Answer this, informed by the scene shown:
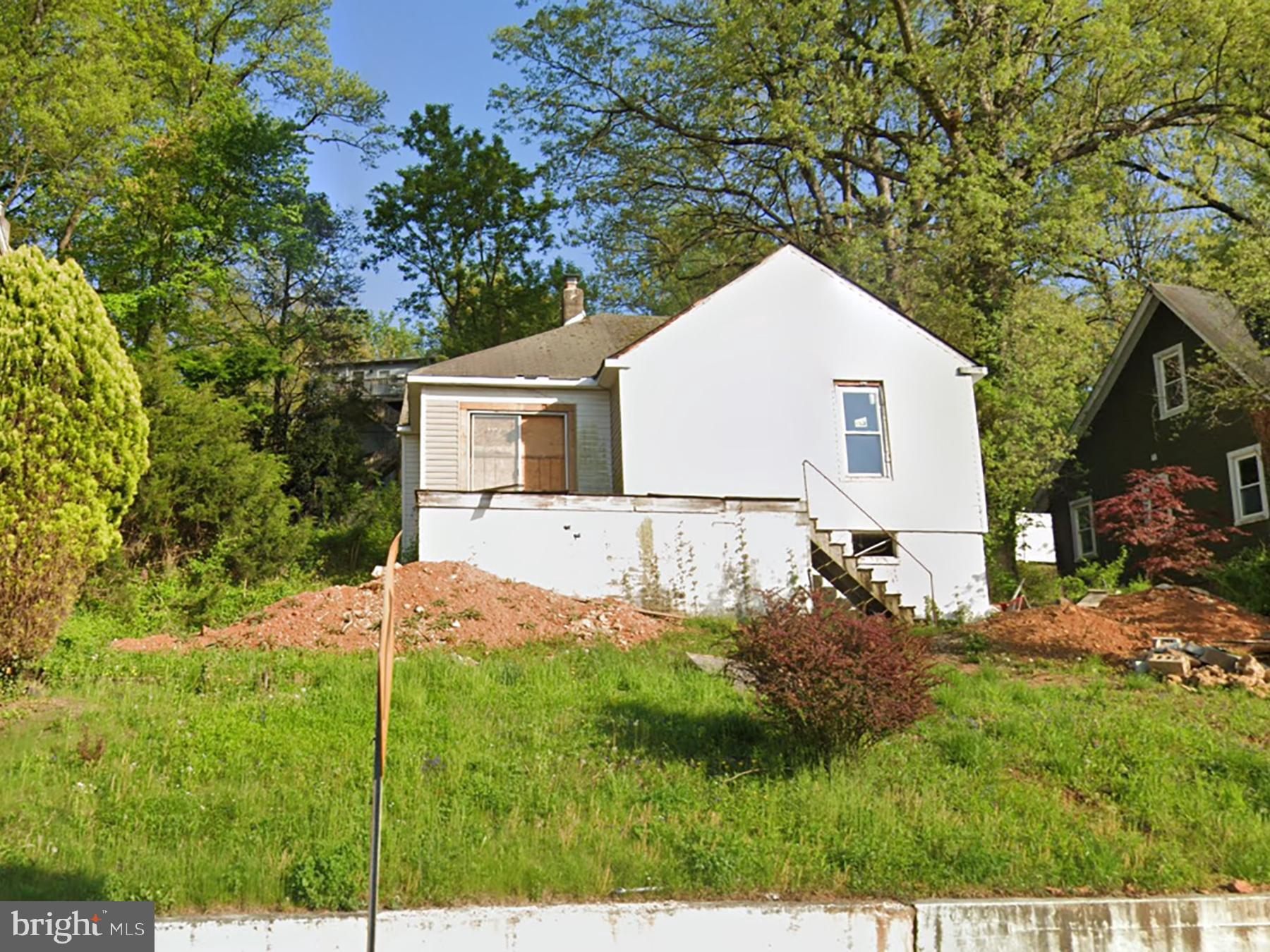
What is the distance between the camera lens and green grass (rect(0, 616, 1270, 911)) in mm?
8195

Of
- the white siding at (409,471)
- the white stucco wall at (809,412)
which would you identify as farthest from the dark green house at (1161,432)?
the white siding at (409,471)

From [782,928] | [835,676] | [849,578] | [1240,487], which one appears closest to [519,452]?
[849,578]

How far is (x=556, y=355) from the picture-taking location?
75.0 feet

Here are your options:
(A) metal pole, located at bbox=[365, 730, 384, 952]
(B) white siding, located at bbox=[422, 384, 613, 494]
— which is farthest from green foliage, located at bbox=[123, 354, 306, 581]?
(A) metal pole, located at bbox=[365, 730, 384, 952]

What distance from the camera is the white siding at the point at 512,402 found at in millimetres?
21188

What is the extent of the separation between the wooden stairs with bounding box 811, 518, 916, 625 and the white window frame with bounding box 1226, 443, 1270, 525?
9587 millimetres

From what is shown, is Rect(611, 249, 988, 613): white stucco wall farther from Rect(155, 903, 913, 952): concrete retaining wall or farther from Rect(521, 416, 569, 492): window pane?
Rect(155, 903, 913, 952): concrete retaining wall

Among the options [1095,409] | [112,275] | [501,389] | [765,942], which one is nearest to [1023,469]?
[1095,409]

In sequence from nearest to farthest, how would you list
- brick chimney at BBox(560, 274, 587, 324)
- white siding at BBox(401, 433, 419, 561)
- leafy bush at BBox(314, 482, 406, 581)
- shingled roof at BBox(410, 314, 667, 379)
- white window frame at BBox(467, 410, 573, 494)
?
1. white window frame at BBox(467, 410, 573, 494)
2. shingled roof at BBox(410, 314, 667, 379)
3. leafy bush at BBox(314, 482, 406, 581)
4. white siding at BBox(401, 433, 419, 561)
5. brick chimney at BBox(560, 274, 587, 324)

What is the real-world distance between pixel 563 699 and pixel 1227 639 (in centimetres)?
923

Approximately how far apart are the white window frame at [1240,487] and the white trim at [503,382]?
46.4 ft

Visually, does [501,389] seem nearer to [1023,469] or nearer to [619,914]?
[1023,469]

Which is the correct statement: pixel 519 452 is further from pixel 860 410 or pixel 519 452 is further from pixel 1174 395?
pixel 1174 395

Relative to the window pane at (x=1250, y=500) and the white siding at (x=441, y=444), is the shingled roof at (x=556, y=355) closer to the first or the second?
the white siding at (x=441, y=444)
